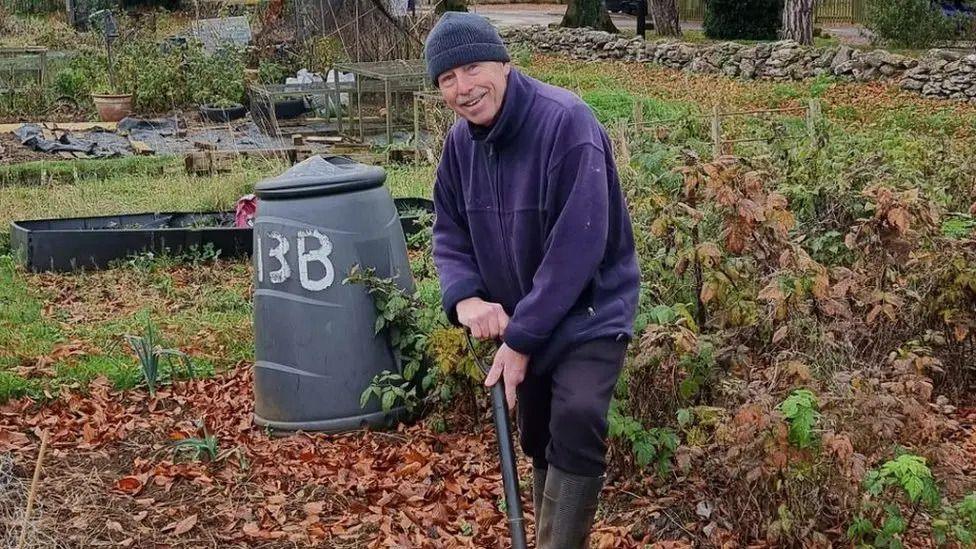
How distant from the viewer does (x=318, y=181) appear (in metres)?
5.03

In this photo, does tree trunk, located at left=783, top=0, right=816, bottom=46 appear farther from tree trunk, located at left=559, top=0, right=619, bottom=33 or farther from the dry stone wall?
tree trunk, located at left=559, top=0, right=619, bottom=33

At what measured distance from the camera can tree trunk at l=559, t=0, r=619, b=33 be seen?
30.8m

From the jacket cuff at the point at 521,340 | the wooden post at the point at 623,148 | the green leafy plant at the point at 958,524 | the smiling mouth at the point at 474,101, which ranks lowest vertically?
→ the green leafy plant at the point at 958,524

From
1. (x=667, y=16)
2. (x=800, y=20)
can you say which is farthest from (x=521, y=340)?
(x=667, y=16)

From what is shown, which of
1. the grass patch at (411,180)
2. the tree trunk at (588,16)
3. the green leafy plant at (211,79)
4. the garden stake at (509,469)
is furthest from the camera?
the tree trunk at (588,16)

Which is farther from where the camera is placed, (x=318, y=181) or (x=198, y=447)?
(x=318, y=181)

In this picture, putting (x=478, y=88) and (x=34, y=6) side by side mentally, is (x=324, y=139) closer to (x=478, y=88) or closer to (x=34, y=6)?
(x=478, y=88)

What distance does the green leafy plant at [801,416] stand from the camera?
3.43 meters

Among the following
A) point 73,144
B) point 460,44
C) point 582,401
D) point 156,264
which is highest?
point 460,44

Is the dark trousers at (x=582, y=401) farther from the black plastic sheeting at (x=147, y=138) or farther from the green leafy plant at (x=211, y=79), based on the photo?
the green leafy plant at (x=211, y=79)

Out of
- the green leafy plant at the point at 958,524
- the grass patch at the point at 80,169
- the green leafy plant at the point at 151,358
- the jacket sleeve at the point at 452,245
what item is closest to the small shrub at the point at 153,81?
the grass patch at the point at 80,169

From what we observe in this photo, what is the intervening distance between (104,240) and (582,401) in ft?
20.5

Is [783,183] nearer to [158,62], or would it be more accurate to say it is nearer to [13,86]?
[158,62]

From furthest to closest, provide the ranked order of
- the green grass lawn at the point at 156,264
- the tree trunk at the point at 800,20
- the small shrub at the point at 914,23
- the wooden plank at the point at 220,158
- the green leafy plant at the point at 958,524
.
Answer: the small shrub at the point at 914,23 < the tree trunk at the point at 800,20 < the wooden plank at the point at 220,158 < the green grass lawn at the point at 156,264 < the green leafy plant at the point at 958,524
